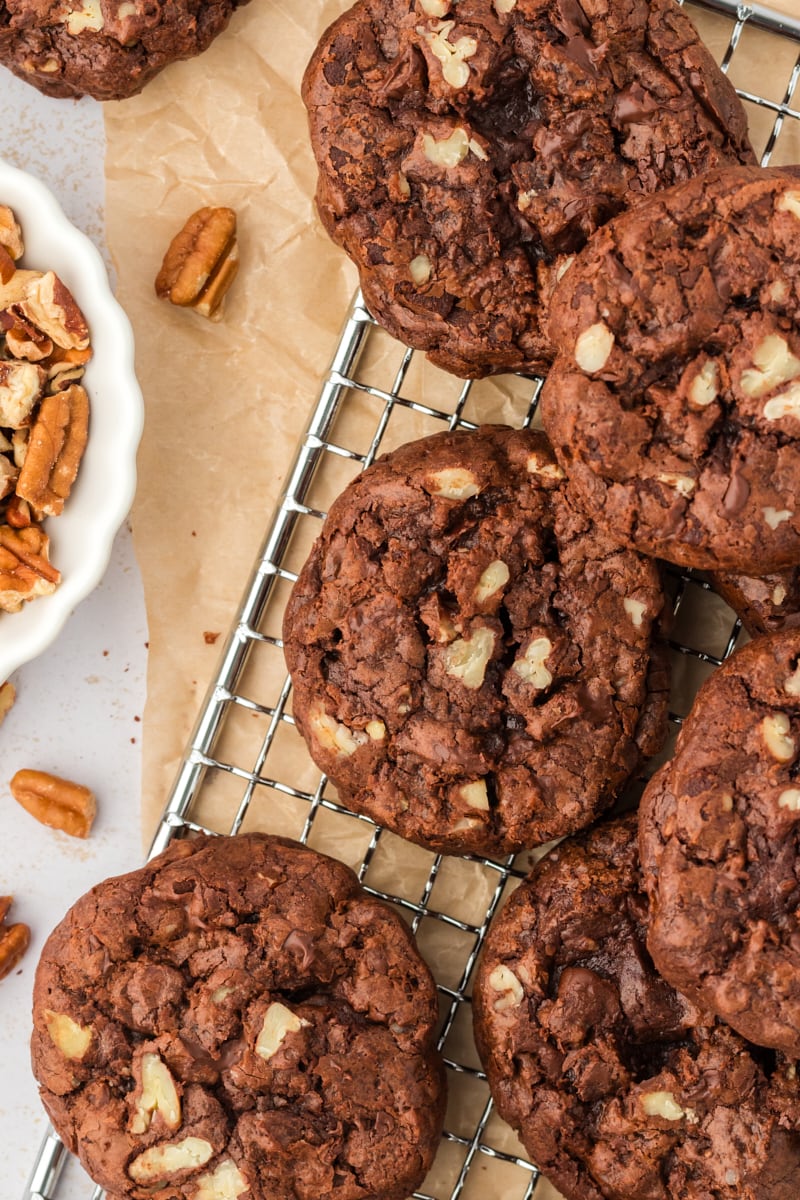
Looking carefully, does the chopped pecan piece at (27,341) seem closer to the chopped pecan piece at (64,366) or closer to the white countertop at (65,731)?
the chopped pecan piece at (64,366)

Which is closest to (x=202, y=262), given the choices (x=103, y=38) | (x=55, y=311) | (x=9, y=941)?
(x=55, y=311)

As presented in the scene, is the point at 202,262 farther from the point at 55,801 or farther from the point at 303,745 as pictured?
the point at 55,801

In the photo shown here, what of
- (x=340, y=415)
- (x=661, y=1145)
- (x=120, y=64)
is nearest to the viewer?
(x=661, y=1145)

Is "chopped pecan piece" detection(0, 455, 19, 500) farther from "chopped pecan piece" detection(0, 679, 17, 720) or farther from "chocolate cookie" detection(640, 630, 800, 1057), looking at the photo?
"chocolate cookie" detection(640, 630, 800, 1057)

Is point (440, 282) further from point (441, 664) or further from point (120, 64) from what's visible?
point (120, 64)

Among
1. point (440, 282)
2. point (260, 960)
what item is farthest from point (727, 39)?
point (260, 960)

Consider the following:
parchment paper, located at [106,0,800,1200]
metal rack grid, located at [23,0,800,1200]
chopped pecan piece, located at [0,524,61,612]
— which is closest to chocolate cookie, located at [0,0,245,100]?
parchment paper, located at [106,0,800,1200]

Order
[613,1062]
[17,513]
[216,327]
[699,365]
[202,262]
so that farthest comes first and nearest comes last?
[216,327], [202,262], [17,513], [613,1062], [699,365]
